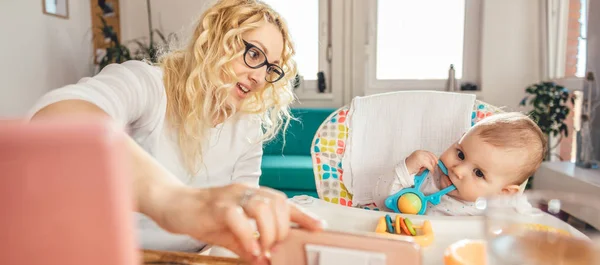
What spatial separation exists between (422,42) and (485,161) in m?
2.76

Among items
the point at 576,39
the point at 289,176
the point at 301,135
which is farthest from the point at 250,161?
the point at 576,39

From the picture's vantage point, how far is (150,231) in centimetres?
105

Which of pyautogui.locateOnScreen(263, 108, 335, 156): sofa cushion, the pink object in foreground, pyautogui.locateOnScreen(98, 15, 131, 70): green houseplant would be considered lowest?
pyautogui.locateOnScreen(263, 108, 335, 156): sofa cushion

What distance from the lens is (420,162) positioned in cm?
121

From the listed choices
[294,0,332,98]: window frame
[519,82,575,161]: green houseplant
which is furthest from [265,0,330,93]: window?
[519,82,575,161]: green houseplant

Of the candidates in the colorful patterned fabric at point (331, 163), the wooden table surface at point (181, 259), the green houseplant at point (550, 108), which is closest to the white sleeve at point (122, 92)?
the wooden table surface at point (181, 259)

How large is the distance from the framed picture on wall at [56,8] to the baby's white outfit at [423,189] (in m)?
3.04

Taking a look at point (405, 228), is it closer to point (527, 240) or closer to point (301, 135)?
point (527, 240)

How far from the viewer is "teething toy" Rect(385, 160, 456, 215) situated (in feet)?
3.80

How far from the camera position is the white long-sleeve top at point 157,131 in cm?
76

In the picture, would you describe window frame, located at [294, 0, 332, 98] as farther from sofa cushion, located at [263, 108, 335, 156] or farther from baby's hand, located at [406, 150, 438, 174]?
baby's hand, located at [406, 150, 438, 174]

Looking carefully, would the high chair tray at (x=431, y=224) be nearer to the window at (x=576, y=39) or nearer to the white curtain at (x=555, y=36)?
the window at (x=576, y=39)

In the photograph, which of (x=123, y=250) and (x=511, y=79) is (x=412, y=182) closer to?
(x=123, y=250)

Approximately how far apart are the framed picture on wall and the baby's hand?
10.2ft
